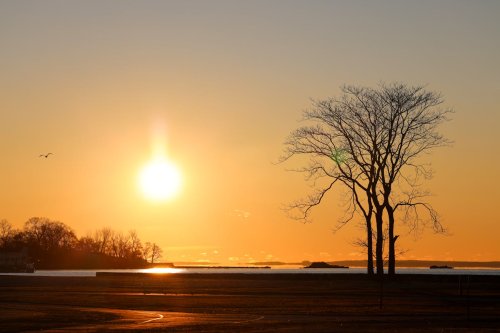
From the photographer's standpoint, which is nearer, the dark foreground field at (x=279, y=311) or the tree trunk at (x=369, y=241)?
the dark foreground field at (x=279, y=311)

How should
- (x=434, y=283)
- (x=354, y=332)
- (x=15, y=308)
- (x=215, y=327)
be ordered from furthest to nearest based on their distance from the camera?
(x=434, y=283) < (x=15, y=308) < (x=215, y=327) < (x=354, y=332)

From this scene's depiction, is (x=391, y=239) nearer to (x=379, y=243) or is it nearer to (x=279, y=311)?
(x=379, y=243)

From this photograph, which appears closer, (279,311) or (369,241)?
(279,311)

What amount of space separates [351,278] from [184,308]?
34966 millimetres

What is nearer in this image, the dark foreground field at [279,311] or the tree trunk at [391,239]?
Answer: the dark foreground field at [279,311]

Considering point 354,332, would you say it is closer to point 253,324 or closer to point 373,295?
point 253,324

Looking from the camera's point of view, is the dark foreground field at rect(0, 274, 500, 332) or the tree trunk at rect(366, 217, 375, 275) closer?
the dark foreground field at rect(0, 274, 500, 332)

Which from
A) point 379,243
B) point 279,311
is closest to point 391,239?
point 379,243

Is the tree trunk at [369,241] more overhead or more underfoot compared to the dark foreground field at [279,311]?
more overhead

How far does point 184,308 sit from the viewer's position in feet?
156

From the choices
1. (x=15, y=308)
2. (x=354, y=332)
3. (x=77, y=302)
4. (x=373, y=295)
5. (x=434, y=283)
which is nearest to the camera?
(x=354, y=332)

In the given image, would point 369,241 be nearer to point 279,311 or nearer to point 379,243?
point 379,243

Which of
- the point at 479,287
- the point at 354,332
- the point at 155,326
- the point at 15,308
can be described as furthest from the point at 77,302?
the point at 479,287

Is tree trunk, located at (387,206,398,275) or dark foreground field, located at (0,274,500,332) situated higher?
tree trunk, located at (387,206,398,275)
